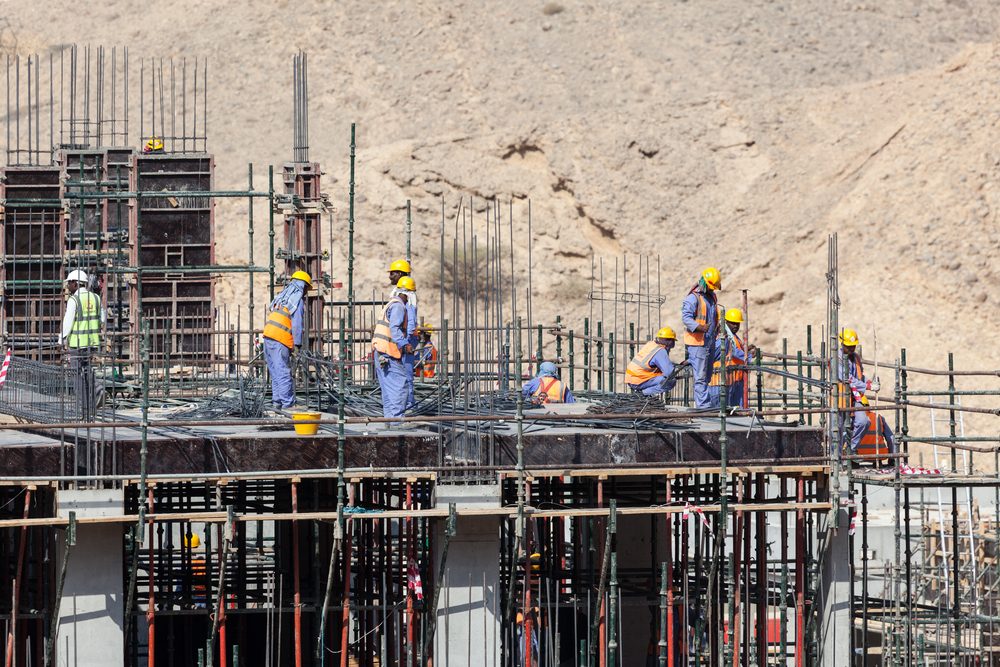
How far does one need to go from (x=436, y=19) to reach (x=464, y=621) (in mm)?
45994

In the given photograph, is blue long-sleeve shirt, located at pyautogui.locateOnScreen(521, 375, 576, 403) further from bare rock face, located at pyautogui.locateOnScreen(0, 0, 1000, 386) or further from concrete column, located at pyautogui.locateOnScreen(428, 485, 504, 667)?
bare rock face, located at pyautogui.locateOnScreen(0, 0, 1000, 386)

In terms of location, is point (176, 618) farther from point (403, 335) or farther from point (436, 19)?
point (436, 19)

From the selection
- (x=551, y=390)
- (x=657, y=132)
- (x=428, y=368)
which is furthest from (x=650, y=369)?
(x=657, y=132)

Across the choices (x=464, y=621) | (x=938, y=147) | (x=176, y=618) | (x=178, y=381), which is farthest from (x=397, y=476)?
(x=938, y=147)

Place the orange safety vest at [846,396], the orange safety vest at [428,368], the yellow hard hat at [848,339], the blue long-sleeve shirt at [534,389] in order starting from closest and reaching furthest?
1. the orange safety vest at [846,396]
2. the yellow hard hat at [848,339]
3. the blue long-sleeve shirt at [534,389]
4. the orange safety vest at [428,368]

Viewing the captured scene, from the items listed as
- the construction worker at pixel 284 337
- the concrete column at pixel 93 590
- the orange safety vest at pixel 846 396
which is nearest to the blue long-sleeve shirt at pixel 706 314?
the orange safety vest at pixel 846 396

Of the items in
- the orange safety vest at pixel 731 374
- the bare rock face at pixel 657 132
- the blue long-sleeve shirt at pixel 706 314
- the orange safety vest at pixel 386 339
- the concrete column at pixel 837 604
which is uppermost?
the bare rock face at pixel 657 132

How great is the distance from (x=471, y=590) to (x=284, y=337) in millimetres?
3520

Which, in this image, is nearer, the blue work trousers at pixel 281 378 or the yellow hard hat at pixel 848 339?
the blue work trousers at pixel 281 378

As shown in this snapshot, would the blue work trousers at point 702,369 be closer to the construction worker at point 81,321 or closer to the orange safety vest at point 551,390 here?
the orange safety vest at point 551,390

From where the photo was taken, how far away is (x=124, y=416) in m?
16.9

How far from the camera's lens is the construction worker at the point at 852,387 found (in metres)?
16.8

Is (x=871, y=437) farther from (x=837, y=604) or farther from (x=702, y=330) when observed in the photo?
(x=837, y=604)

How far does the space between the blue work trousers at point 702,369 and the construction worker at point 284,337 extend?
3886mm
